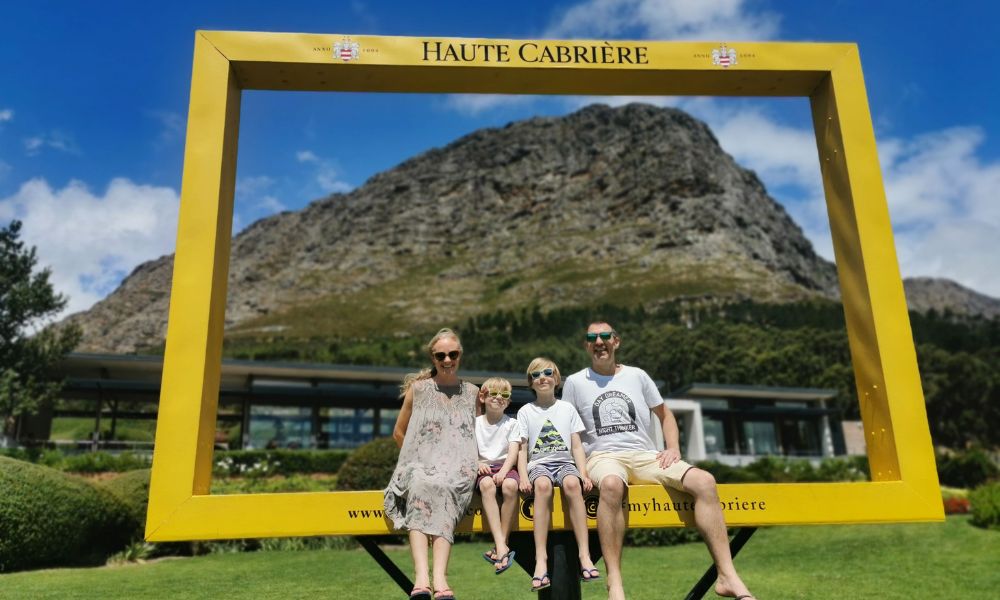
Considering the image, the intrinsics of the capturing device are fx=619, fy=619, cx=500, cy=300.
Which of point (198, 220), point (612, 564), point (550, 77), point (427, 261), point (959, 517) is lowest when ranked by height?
point (959, 517)

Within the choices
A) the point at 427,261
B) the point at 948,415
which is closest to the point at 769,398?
the point at 948,415

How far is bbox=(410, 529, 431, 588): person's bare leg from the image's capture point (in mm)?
3059

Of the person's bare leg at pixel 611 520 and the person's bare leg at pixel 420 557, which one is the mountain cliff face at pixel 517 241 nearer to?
the person's bare leg at pixel 611 520

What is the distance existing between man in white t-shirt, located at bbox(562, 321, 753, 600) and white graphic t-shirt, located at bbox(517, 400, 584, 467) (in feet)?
0.59

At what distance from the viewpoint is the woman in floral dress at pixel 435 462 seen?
3.16m

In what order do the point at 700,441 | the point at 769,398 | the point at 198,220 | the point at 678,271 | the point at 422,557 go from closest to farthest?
the point at 422,557 → the point at 198,220 → the point at 700,441 → the point at 769,398 → the point at 678,271

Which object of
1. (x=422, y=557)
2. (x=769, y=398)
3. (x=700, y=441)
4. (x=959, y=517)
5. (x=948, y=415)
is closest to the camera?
(x=422, y=557)

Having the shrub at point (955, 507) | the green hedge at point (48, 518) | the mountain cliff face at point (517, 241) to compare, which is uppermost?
the mountain cliff face at point (517, 241)

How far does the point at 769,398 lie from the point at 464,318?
75.0 metres

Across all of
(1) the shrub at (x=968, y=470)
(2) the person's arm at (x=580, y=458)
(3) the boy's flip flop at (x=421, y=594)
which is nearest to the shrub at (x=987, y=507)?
(1) the shrub at (x=968, y=470)

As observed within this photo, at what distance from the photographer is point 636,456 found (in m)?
3.74

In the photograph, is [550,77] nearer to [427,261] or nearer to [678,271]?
[678,271]

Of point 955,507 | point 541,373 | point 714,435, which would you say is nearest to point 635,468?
point 541,373

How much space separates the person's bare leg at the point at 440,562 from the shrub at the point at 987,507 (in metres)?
12.4
